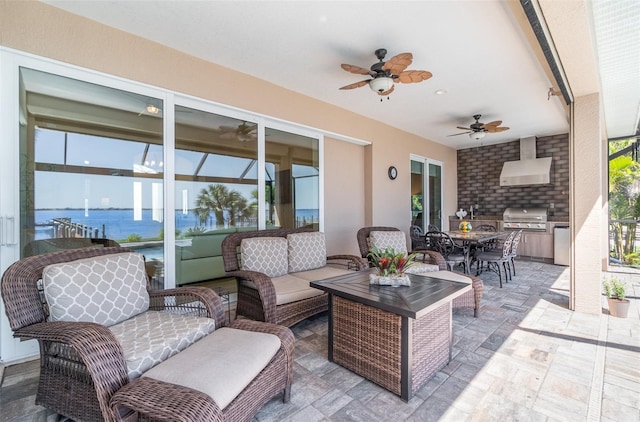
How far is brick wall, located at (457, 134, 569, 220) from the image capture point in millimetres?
6387

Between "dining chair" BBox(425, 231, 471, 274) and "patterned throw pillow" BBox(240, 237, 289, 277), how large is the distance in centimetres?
252

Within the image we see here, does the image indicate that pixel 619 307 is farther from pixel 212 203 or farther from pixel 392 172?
pixel 212 203

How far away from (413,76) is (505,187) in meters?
5.68

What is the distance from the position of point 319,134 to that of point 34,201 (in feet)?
11.0

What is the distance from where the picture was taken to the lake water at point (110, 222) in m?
2.38

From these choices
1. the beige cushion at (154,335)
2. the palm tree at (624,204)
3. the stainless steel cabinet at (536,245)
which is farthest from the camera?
the stainless steel cabinet at (536,245)

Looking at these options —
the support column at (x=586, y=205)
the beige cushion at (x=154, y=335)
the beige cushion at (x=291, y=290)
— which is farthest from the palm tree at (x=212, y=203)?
the support column at (x=586, y=205)

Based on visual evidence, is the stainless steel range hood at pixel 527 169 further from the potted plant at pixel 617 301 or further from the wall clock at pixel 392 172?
the potted plant at pixel 617 301

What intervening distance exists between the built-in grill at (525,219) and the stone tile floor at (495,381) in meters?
3.57

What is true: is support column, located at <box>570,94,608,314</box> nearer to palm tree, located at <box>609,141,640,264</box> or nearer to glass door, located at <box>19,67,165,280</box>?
palm tree, located at <box>609,141,640,264</box>

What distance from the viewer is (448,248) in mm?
4570

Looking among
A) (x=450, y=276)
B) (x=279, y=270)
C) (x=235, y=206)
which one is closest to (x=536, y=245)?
(x=450, y=276)

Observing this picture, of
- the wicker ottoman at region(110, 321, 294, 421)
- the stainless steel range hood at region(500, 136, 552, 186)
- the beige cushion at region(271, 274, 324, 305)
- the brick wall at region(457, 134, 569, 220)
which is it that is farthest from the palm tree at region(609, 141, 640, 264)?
the wicker ottoman at region(110, 321, 294, 421)

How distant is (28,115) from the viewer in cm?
231
